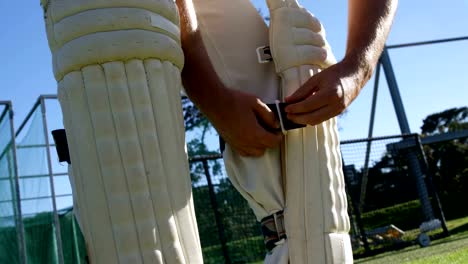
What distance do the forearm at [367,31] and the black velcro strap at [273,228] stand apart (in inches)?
10.8

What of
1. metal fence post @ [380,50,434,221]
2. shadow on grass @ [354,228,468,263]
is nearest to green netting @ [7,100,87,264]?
shadow on grass @ [354,228,468,263]

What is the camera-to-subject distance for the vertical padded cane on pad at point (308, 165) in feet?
2.56

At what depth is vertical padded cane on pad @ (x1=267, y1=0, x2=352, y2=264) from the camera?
0.78 meters

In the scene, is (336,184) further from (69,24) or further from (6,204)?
(6,204)

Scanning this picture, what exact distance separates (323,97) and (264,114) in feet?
0.28

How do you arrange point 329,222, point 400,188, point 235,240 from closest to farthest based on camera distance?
point 329,222 → point 235,240 → point 400,188

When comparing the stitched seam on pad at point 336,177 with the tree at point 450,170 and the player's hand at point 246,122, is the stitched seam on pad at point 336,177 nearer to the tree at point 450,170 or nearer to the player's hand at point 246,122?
the player's hand at point 246,122

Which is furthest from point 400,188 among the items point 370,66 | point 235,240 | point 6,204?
point 370,66

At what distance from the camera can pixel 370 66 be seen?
0.92 metres

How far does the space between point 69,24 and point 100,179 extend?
0.19 metres

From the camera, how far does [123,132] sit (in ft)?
2.14

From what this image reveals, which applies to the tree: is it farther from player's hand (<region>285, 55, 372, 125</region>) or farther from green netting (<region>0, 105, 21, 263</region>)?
player's hand (<region>285, 55, 372, 125</region>)

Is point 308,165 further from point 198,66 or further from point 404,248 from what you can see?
point 404,248

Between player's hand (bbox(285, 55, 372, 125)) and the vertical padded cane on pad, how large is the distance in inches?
1.5
